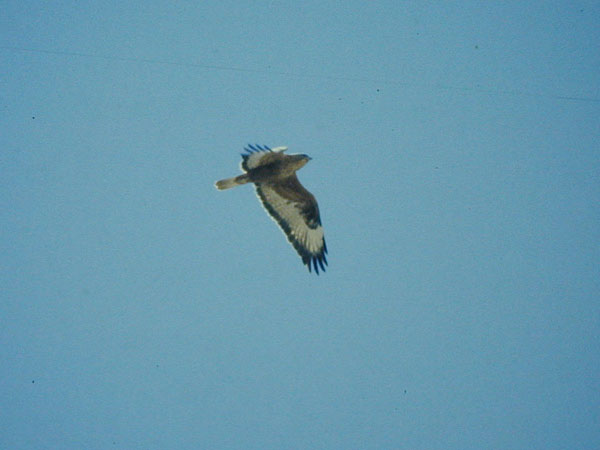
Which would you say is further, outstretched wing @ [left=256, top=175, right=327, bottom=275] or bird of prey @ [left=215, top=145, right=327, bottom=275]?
outstretched wing @ [left=256, top=175, right=327, bottom=275]

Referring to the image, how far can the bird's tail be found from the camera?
735 centimetres

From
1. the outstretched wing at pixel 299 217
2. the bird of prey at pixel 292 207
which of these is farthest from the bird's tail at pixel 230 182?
the outstretched wing at pixel 299 217

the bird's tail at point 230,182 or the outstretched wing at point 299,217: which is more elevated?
the bird's tail at point 230,182

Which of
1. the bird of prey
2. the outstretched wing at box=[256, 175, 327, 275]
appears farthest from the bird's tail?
the outstretched wing at box=[256, 175, 327, 275]

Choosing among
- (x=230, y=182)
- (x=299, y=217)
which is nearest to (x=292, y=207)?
(x=299, y=217)

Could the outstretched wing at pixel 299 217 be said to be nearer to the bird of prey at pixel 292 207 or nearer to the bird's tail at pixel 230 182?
the bird of prey at pixel 292 207

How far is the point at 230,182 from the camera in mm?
7367

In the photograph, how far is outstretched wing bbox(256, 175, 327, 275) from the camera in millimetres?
7832

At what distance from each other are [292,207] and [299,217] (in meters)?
0.15

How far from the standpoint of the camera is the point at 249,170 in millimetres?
7352

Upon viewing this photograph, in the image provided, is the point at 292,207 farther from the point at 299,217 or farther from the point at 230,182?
the point at 230,182

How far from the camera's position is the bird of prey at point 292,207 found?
7434 mm

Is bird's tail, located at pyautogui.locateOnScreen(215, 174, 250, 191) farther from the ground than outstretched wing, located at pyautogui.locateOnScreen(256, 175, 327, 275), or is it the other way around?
bird's tail, located at pyautogui.locateOnScreen(215, 174, 250, 191)

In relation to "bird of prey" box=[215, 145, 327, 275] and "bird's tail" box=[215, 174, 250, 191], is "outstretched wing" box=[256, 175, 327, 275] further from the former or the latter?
"bird's tail" box=[215, 174, 250, 191]
